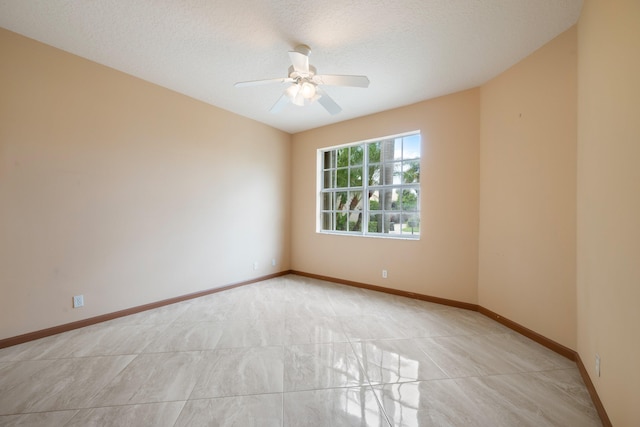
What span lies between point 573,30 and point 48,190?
499 cm

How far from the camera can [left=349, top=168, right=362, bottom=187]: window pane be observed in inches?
170

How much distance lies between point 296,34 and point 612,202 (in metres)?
2.53

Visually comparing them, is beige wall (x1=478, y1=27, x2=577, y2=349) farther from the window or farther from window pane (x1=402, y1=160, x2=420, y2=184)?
the window

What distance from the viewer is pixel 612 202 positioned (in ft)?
4.46

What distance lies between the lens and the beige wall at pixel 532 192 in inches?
83.4

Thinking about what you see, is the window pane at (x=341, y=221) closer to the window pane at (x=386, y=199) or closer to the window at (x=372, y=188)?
the window at (x=372, y=188)

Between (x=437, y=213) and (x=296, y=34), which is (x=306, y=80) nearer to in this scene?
(x=296, y=34)

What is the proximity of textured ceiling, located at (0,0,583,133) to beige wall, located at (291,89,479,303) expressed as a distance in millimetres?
484

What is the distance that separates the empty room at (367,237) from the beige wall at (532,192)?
0.02m

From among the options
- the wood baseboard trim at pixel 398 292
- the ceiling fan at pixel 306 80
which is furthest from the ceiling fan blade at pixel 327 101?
the wood baseboard trim at pixel 398 292

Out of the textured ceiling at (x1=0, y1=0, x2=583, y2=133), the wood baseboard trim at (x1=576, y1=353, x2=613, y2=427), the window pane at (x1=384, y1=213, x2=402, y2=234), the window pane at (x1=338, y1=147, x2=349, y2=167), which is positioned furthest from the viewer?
the window pane at (x1=338, y1=147, x2=349, y2=167)

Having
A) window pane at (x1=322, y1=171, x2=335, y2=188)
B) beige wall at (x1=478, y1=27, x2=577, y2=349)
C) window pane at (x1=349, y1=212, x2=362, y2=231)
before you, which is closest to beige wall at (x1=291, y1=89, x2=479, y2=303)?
beige wall at (x1=478, y1=27, x2=577, y2=349)

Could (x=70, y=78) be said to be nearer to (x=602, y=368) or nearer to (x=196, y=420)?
→ (x=196, y=420)

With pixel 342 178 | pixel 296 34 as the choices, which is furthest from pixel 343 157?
pixel 296 34
